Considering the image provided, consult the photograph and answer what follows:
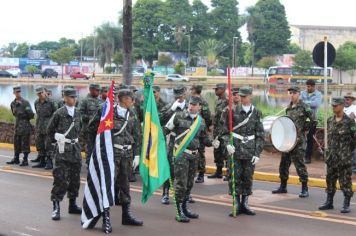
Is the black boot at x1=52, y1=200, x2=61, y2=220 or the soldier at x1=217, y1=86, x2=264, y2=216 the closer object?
the black boot at x1=52, y1=200, x2=61, y2=220

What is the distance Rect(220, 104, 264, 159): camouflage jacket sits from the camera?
30.9ft

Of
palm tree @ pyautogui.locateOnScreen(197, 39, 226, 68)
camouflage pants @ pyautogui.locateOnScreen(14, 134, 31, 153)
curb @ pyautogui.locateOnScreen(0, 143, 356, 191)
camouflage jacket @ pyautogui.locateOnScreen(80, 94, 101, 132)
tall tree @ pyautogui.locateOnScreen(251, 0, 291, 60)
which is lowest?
curb @ pyautogui.locateOnScreen(0, 143, 356, 191)

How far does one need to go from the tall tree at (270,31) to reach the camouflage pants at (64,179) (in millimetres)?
91900

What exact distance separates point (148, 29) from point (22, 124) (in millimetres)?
86855

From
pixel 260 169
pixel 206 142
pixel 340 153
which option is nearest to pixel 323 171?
pixel 260 169

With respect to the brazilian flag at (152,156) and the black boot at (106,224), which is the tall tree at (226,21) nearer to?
the brazilian flag at (152,156)

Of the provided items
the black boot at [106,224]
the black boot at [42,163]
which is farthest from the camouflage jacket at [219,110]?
the black boot at [106,224]

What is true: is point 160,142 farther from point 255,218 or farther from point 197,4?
point 197,4

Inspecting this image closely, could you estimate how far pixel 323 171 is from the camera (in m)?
13.6

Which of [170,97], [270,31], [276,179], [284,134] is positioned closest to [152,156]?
[284,134]

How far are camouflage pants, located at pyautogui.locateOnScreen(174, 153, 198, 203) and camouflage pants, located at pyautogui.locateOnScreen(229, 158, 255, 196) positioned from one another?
75 centimetres

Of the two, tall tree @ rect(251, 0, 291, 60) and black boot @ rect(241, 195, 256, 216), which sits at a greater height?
tall tree @ rect(251, 0, 291, 60)

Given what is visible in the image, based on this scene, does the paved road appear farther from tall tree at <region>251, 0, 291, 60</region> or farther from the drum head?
tall tree at <region>251, 0, 291, 60</region>

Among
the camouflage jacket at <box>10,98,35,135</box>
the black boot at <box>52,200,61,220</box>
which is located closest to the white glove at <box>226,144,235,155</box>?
the black boot at <box>52,200,61,220</box>
